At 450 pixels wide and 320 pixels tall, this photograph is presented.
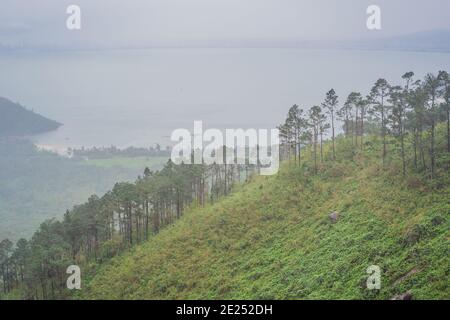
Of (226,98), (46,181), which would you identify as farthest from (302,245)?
(226,98)

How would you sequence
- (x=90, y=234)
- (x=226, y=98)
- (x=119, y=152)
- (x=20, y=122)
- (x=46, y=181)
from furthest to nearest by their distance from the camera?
1. (x=20, y=122)
2. (x=226, y=98)
3. (x=119, y=152)
4. (x=46, y=181)
5. (x=90, y=234)

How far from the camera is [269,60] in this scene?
198 metres

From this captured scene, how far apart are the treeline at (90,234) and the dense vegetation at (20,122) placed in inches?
5242

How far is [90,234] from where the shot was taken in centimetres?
2997

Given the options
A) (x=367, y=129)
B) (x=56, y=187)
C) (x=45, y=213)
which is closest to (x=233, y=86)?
(x=56, y=187)

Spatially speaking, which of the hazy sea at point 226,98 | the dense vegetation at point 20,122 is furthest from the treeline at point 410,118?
the dense vegetation at point 20,122

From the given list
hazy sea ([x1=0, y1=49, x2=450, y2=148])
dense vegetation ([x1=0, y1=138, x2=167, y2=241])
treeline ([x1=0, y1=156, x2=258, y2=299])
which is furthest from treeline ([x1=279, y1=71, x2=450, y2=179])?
dense vegetation ([x1=0, y1=138, x2=167, y2=241])

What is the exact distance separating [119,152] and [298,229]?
10075cm

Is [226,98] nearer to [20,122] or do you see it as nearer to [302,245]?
[20,122]

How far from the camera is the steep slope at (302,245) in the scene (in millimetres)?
13469

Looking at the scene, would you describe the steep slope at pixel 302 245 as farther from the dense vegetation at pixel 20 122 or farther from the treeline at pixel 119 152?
the dense vegetation at pixel 20 122

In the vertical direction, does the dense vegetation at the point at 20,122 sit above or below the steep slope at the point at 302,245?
above

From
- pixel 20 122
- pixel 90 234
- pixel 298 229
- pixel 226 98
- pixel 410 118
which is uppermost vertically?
pixel 226 98
